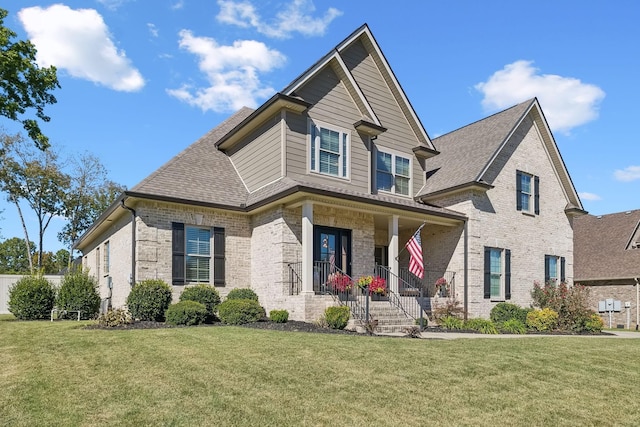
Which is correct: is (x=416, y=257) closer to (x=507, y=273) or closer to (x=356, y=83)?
(x=507, y=273)

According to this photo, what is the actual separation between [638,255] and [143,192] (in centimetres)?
2441

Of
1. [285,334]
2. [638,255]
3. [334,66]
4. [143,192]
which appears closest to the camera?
[285,334]

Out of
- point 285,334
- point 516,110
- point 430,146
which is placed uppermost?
point 516,110

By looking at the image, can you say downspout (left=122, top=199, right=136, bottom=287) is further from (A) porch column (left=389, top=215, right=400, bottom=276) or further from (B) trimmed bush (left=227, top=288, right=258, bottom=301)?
(A) porch column (left=389, top=215, right=400, bottom=276)

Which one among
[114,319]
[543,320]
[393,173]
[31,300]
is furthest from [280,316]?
[543,320]

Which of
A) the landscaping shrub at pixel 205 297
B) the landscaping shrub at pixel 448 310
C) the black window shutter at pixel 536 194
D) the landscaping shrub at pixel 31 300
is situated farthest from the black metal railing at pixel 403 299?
the landscaping shrub at pixel 31 300

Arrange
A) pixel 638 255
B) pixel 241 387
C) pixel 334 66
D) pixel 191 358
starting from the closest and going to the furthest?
pixel 241 387, pixel 191 358, pixel 334 66, pixel 638 255

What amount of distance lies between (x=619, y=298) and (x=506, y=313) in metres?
11.5

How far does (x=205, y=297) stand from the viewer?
14.1 m

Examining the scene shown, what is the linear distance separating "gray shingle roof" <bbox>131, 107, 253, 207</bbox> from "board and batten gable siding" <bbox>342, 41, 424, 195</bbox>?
5.56 meters

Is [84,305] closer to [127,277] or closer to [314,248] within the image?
[127,277]

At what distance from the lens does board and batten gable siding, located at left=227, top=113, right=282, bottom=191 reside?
15797mm

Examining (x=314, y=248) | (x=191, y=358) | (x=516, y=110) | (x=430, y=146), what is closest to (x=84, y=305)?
(x=314, y=248)

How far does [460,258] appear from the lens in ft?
58.5
